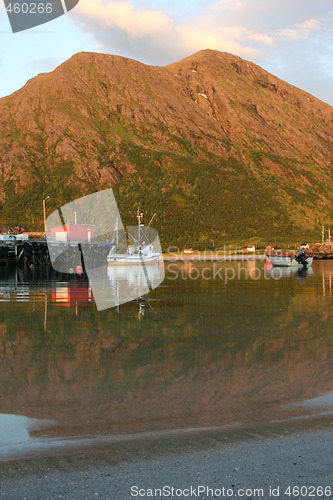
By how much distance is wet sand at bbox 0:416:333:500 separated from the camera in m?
6.03

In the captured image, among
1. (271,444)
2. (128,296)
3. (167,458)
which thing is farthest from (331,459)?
(128,296)

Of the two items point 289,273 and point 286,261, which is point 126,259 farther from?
point 289,273

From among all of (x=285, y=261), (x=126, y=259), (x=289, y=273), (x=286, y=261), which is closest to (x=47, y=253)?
(x=126, y=259)

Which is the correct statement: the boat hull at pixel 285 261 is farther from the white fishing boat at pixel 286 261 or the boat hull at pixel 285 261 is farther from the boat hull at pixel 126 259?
the boat hull at pixel 126 259

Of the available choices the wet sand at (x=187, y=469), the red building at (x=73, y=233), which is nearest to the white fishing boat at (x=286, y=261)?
the red building at (x=73, y=233)

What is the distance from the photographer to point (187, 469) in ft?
21.6

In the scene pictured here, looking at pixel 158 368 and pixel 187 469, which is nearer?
pixel 187 469

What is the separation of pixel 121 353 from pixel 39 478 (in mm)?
7878

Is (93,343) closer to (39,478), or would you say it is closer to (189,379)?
(189,379)

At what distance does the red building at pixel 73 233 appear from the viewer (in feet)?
393

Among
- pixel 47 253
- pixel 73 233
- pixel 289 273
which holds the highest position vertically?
pixel 73 233

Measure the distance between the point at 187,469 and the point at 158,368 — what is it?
590cm

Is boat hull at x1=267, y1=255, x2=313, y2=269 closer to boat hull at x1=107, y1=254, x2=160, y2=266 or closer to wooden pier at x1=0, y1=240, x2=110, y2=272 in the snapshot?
boat hull at x1=107, y1=254, x2=160, y2=266

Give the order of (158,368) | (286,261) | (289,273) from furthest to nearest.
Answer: (286,261)
(289,273)
(158,368)
